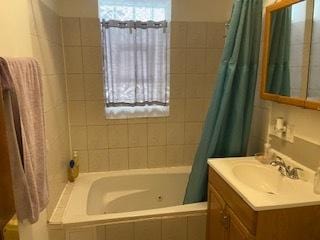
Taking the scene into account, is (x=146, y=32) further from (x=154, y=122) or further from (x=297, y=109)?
(x=297, y=109)

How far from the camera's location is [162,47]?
2414mm

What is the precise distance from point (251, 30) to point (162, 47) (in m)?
0.87

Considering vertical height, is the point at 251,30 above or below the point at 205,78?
above

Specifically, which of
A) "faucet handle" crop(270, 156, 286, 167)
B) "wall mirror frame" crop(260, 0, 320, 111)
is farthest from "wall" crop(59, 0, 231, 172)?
"faucet handle" crop(270, 156, 286, 167)

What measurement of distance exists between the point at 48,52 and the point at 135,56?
79cm

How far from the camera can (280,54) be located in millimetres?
1658

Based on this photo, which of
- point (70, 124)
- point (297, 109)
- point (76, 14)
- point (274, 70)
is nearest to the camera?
point (297, 109)

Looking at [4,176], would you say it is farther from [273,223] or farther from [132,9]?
[132,9]

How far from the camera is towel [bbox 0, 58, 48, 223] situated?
3.22ft

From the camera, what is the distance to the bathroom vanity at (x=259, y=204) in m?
1.21

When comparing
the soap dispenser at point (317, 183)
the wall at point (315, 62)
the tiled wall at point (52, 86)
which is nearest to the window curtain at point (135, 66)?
the tiled wall at point (52, 86)

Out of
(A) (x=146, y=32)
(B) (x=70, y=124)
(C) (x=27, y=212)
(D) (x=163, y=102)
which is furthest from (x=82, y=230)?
(A) (x=146, y=32)

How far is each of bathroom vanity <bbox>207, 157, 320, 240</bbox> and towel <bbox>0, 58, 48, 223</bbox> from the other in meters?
0.93

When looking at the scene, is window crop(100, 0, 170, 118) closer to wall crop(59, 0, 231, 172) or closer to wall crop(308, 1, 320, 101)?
wall crop(59, 0, 231, 172)
